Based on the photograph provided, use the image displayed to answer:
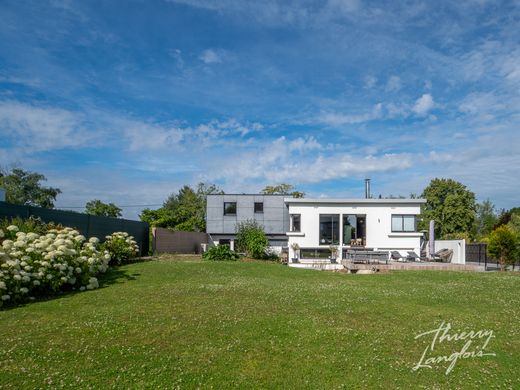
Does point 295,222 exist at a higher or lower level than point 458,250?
higher

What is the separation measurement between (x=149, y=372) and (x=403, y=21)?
1469cm

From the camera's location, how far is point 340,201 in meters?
29.8

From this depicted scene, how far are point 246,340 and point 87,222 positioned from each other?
13521 mm

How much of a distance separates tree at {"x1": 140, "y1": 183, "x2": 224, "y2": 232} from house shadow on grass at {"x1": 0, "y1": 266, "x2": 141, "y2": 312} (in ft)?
71.9

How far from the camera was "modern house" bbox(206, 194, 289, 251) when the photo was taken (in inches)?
1443

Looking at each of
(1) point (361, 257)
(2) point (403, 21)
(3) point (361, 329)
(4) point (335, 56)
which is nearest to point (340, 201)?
(1) point (361, 257)

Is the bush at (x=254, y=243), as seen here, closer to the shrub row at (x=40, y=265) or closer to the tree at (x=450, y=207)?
the shrub row at (x=40, y=265)

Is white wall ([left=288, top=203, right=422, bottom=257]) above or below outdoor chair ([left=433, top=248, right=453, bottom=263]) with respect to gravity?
above

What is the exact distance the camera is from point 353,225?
30250 mm

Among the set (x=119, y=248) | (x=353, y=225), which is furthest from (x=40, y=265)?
(x=353, y=225)

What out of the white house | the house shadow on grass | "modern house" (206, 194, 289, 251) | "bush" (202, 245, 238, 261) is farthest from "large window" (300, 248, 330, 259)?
the house shadow on grass

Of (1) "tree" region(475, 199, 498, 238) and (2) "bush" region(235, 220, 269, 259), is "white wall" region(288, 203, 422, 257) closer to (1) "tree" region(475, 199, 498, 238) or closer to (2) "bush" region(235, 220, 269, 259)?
(2) "bush" region(235, 220, 269, 259)

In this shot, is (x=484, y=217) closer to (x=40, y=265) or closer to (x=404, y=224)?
(x=404, y=224)

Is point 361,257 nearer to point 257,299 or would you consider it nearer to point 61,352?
point 257,299
